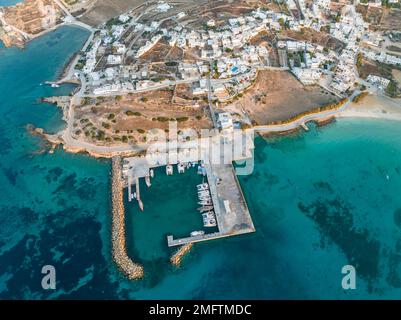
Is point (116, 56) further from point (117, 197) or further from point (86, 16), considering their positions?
point (117, 197)

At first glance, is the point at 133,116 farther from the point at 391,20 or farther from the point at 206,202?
the point at 391,20

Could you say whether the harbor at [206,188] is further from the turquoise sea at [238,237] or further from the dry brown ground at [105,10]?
the dry brown ground at [105,10]

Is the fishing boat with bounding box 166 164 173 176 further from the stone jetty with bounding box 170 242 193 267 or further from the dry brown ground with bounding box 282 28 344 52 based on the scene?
the dry brown ground with bounding box 282 28 344 52

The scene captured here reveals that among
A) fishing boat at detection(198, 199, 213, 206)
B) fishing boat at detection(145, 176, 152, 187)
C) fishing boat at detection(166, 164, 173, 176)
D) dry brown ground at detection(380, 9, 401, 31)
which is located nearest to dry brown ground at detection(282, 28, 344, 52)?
dry brown ground at detection(380, 9, 401, 31)

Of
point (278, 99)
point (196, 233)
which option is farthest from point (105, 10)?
point (196, 233)
